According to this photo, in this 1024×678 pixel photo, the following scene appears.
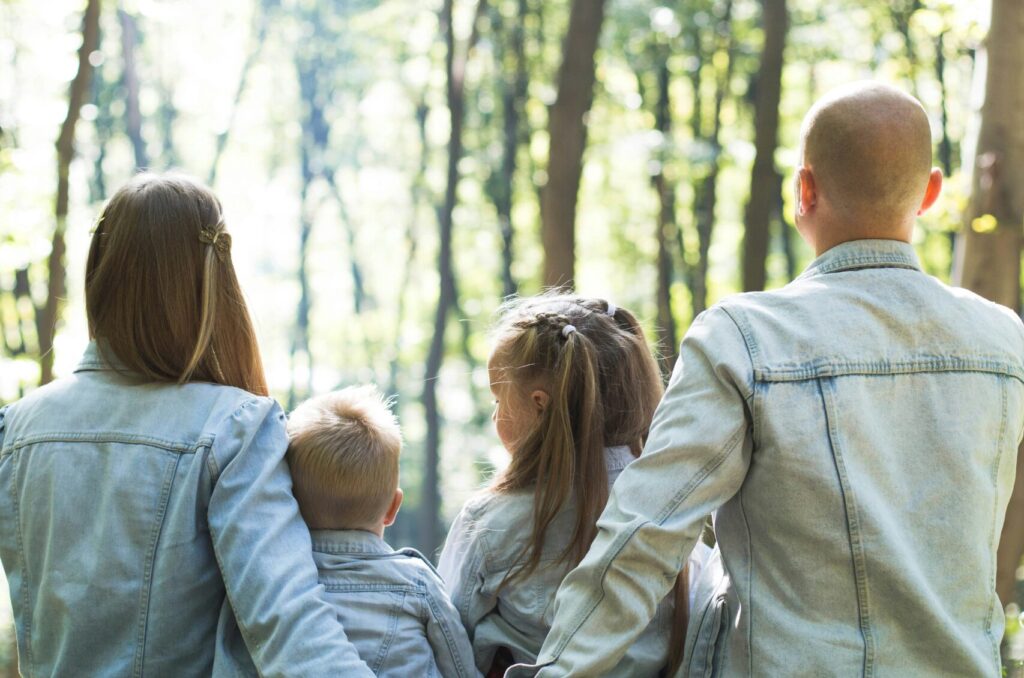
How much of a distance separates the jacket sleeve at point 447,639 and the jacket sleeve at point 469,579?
0.07 m

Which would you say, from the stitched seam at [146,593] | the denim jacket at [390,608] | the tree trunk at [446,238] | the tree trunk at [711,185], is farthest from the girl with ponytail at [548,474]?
the tree trunk at [446,238]

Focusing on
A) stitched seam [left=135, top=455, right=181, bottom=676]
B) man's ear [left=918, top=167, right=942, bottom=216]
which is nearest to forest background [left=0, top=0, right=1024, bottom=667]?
man's ear [left=918, top=167, right=942, bottom=216]

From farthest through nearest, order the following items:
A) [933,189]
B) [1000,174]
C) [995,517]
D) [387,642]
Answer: [1000,174] → [387,642] → [933,189] → [995,517]

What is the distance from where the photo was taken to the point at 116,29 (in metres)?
21.7

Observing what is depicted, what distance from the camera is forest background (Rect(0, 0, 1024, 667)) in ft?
25.7

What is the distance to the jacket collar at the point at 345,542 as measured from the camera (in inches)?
99.8

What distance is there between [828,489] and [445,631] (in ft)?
3.23

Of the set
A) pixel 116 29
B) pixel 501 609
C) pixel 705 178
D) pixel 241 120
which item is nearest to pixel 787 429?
pixel 501 609

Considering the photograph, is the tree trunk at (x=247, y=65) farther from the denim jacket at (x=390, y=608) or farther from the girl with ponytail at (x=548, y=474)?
the denim jacket at (x=390, y=608)

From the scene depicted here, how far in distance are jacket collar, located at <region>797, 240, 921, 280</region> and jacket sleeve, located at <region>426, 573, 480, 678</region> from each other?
114cm

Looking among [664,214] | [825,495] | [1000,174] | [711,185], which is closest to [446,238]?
[664,214]

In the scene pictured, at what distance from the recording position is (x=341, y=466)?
252 cm

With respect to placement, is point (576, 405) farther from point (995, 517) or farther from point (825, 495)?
point (995, 517)

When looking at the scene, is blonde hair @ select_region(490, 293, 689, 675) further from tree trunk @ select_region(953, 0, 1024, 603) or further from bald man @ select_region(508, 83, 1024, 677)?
tree trunk @ select_region(953, 0, 1024, 603)
